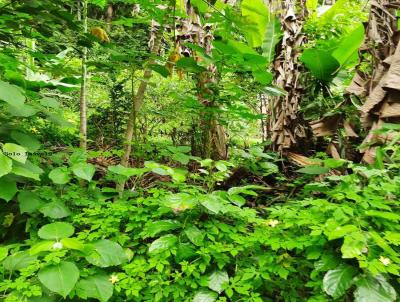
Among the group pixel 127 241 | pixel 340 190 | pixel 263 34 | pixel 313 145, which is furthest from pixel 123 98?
pixel 340 190

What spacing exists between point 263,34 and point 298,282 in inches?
95.2

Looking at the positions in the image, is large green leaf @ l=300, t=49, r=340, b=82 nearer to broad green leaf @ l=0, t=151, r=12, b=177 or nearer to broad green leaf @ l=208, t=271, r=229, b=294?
broad green leaf @ l=208, t=271, r=229, b=294

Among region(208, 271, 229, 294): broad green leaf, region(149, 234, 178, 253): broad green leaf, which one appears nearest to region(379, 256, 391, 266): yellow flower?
region(208, 271, 229, 294): broad green leaf

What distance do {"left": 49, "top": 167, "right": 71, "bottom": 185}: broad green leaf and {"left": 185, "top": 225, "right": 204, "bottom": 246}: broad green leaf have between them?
0.67m

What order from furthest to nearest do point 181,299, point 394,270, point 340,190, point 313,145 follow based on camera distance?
point 313,145 < point 340,190 < point 181,299 < point 394,270

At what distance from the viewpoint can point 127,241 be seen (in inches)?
60.2

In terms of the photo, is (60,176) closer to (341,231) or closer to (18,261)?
(18,261)

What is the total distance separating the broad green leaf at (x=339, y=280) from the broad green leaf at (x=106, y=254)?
2.60 ft

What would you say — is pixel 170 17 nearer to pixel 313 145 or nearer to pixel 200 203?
pixel 200 203

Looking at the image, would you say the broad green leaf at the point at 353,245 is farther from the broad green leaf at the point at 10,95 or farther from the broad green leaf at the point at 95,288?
the broad green leaf at the point at 10,95

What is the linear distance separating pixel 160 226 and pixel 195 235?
17cm

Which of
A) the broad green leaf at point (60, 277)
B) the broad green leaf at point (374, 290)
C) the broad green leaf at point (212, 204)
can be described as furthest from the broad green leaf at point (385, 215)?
the broad green leaf at point (60, 277)

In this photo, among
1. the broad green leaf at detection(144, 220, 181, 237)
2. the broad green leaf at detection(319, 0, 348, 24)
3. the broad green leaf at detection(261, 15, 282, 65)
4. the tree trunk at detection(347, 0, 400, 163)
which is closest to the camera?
the broad green leaf at detection(144, 220, 181, 237)

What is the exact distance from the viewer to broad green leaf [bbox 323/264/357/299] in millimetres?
1104
